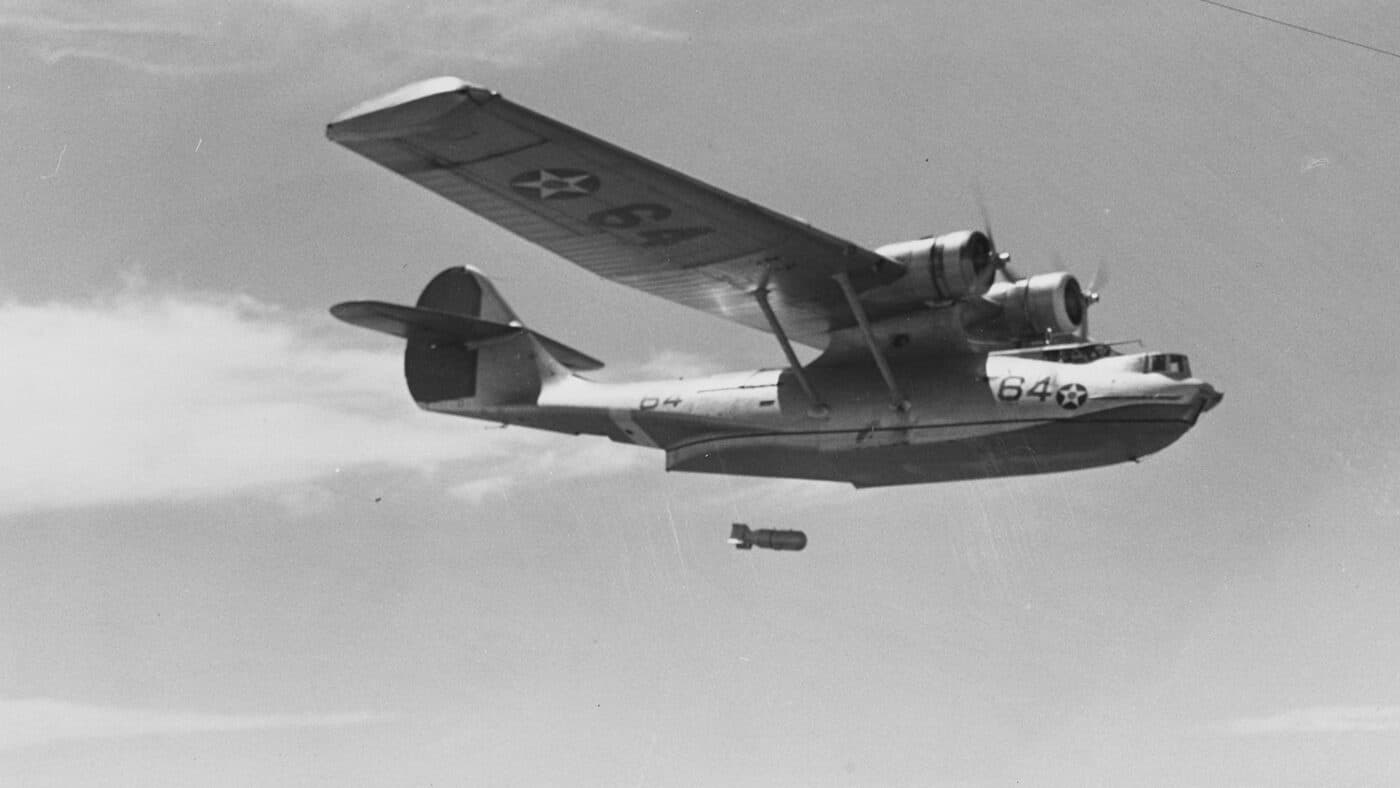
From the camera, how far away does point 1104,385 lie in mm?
20469

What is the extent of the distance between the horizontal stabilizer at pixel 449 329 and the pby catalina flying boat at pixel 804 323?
0.32ft

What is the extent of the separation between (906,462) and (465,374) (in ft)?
25.1

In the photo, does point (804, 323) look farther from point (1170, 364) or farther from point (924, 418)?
point (1170, 364)

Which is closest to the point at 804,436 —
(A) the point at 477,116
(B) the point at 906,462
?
(B) the point at 906,462

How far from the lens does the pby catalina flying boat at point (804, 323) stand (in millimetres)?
19344

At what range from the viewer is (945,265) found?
2142 centimetres

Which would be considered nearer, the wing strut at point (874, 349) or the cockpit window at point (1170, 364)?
the cockpit window at point (1170, 364)

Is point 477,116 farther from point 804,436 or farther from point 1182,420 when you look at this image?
point 1182,420

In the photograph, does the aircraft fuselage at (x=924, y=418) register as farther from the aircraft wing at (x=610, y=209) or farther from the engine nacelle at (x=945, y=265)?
the aircraft wing at (x=610, y=209)

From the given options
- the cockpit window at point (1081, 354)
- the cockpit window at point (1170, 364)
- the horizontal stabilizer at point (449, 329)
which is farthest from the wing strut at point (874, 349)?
the horizontal stabilizer at point (449, 329)

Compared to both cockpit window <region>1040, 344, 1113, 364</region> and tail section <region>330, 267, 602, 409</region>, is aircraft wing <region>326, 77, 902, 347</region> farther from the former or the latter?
tail section <region>330, 267, 602, 409</region>

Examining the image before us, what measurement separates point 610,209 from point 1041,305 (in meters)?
6.10

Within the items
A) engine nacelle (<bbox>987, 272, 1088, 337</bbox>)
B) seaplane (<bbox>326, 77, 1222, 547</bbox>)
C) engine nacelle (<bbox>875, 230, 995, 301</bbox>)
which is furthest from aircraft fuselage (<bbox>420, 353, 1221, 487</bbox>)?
engine nacelle (<bbox>987, 272, 1088, 337</bbox>)

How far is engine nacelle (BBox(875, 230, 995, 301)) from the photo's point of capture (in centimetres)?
2139
